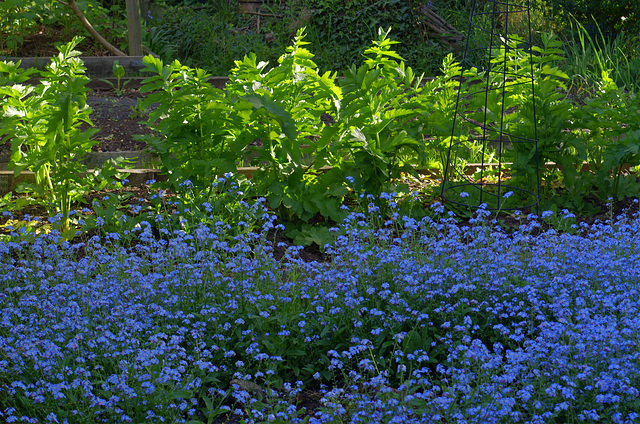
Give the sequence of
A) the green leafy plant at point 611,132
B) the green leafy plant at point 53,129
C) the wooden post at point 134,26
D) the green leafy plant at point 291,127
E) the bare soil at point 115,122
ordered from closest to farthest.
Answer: the green leafy plant at point 53,129
the green leafy plant at point 291,127
the green leafy plant at point 611,132
the bare soil at point 115,122
the wooden post at point 134,26

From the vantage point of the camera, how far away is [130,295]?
122 inches

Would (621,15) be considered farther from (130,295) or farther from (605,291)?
(130,295)

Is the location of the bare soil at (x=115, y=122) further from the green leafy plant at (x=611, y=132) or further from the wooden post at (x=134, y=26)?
the green leafy plant at (x=611, y=132)

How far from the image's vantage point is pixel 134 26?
25.6 ft

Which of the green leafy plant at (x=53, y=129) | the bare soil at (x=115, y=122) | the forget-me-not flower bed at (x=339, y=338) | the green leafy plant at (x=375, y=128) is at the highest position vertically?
the bare soil at (x=115, y=122)

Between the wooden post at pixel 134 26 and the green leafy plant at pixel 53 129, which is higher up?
the wooden post at pixel 134 26

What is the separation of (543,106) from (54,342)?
141 inches

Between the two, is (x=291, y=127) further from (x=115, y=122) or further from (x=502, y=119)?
(x=115, y=122)

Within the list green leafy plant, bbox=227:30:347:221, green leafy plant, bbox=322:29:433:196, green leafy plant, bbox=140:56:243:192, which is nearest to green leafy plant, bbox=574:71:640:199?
green leafy plant, bbox=322:29:433:196

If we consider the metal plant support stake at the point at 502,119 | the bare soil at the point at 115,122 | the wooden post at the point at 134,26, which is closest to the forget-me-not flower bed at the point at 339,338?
the metal plant support stake at the point at 502,119

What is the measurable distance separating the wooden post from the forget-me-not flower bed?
4707mm

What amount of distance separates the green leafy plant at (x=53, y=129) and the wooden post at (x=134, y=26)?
11.0 ft

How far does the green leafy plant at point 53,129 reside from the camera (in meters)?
4.18

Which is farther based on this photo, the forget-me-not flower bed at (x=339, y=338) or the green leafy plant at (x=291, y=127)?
the green leafy plant at (x=291, y=127)
